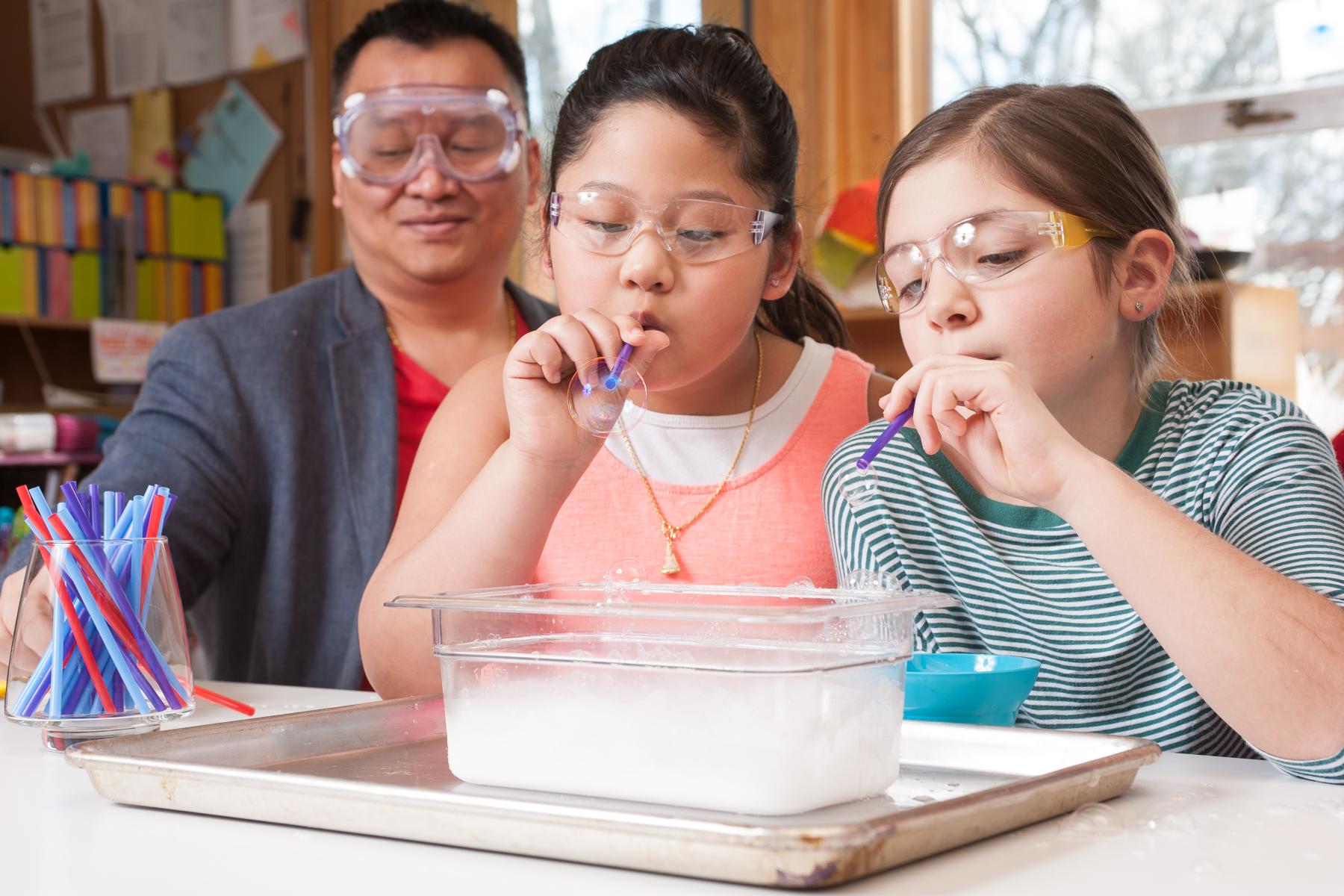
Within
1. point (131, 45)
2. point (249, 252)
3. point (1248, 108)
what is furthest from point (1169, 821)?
point (131, 45)

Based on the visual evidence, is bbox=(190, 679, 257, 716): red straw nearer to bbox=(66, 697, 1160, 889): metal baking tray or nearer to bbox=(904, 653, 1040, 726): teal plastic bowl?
bbox=(66, 697, 1160, 889): metal baking tray

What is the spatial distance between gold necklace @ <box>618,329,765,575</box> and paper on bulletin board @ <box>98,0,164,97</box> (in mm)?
3336

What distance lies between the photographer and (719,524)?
4.57 ft

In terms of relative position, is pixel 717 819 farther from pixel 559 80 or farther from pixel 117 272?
pixel 117 272

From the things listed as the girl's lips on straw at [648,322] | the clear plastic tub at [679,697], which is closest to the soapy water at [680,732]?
the clear plastic tub at [679,697]

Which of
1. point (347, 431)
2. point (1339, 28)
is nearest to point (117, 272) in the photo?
point (347, 431)

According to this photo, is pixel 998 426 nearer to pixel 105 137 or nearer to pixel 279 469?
pixel 279 469

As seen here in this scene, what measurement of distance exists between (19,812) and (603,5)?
2991 mm

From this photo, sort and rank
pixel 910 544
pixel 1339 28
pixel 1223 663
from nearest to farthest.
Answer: pixel 1223 663 → pixel 910 544 → pixel 1339 28

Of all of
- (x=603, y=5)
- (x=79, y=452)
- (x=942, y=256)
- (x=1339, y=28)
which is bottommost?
(x=79, y=452)

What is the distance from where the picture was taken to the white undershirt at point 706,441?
4.67 ft

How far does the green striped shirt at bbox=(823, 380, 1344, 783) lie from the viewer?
107cm

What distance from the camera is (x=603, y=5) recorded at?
342 cm

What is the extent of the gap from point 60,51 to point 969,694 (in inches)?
172
